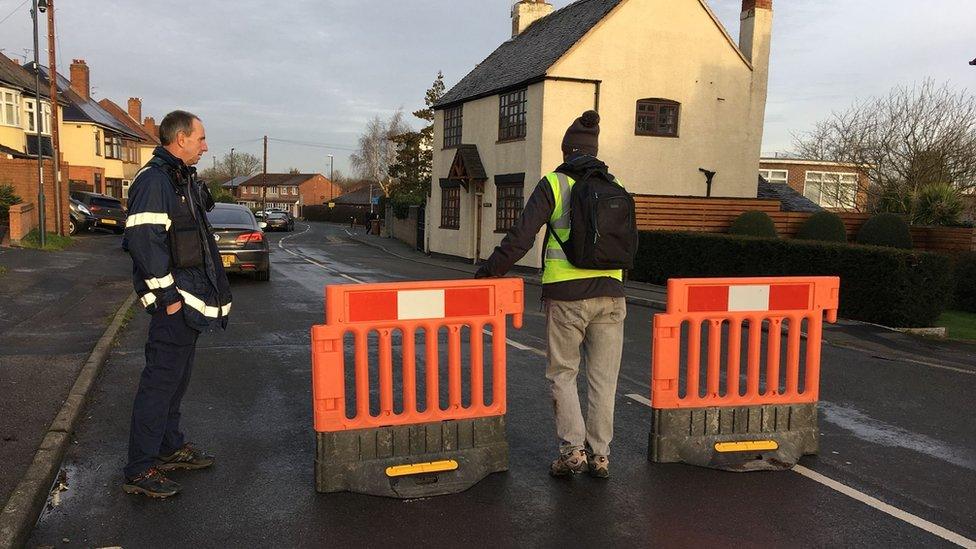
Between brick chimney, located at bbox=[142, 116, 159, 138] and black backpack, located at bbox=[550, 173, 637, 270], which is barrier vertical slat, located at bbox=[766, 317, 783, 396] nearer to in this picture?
black backpack, located at bbox=[550, 173, 637, 270]

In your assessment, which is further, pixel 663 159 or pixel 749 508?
pixel 663 159

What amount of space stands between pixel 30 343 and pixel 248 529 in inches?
213

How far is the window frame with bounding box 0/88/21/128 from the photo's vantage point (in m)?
32.8

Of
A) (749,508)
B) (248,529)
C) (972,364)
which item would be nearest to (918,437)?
(749,508)

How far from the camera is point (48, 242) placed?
797 inches

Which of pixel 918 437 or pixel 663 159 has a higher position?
pixel 663 159

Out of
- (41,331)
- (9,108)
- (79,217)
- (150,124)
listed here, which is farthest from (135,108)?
(41,331)

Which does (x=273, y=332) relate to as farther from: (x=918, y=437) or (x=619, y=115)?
(x=619, y=115)

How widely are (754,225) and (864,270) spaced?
6.72 m

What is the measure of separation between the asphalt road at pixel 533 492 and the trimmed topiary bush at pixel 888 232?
1277 cm


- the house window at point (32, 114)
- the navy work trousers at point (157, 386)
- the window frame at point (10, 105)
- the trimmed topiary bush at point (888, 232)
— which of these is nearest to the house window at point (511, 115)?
the trimmed topiary bush at point (888, 232)

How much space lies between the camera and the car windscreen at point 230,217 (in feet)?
48.4

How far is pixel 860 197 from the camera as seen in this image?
26.4m

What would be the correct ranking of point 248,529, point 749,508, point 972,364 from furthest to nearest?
point 972,364 < point 749,508 < point 248,529
